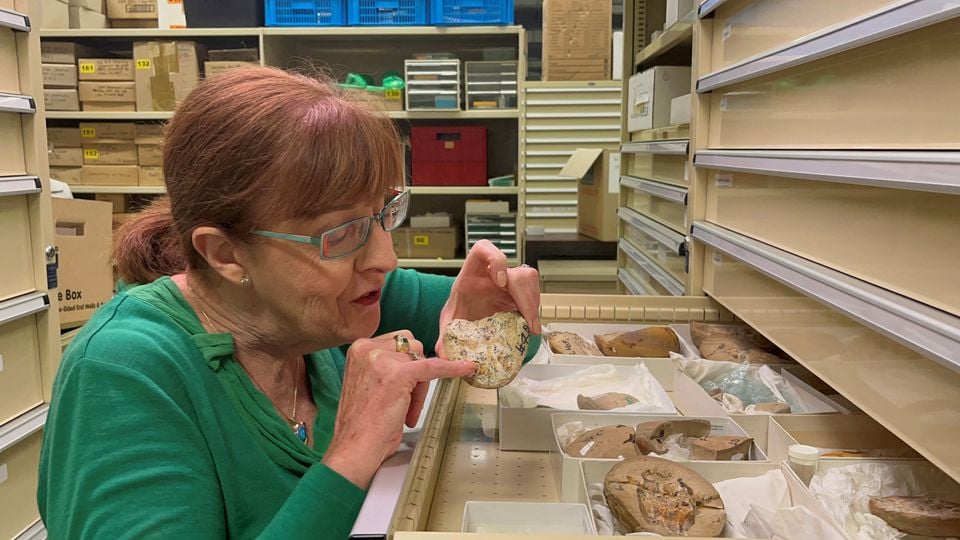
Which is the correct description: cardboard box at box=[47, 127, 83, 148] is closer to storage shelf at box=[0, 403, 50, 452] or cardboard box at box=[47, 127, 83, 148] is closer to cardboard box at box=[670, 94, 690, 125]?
storage shelf at box=[0, 403, 50, 452]

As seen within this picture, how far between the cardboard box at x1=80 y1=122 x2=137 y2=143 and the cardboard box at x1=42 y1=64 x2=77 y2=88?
0.84 feet

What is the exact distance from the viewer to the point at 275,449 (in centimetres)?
111

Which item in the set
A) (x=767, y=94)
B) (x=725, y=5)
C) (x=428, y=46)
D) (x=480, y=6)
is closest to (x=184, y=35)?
(x=428, y=46)

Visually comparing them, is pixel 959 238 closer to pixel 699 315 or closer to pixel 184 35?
pixel 699 315

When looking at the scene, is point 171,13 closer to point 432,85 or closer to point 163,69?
point 163,69

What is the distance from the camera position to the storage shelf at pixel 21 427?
91.7 inches

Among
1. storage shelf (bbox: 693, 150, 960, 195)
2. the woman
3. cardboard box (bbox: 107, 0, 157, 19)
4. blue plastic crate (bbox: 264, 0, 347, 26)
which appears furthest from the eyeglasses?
cardboard box (bbox: 107, 0, 157, 19)

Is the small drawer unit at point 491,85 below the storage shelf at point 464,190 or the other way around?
the other way around

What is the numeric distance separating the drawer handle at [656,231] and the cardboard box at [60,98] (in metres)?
3.44

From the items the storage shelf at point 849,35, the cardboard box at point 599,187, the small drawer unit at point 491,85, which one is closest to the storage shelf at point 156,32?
the small drawer unit at point 491,85

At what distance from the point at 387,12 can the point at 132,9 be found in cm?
177

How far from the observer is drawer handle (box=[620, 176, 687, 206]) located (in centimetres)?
225

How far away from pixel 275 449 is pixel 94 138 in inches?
166

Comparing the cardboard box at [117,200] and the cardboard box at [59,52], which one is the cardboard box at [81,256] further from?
the cardboard box at [59,52]
